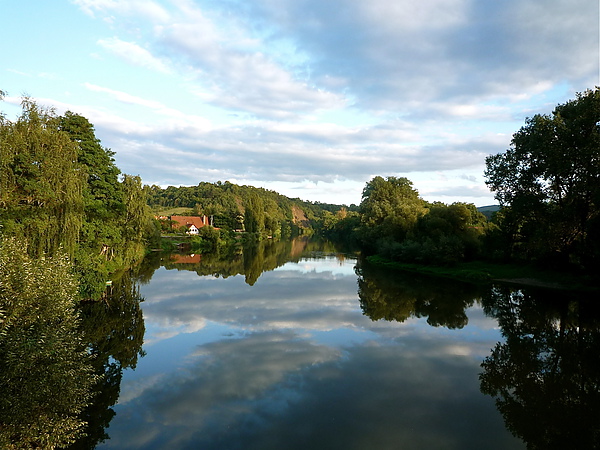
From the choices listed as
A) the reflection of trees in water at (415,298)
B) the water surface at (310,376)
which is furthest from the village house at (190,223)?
the water surface at (310,376)

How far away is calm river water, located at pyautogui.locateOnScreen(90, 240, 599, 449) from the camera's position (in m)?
9.45

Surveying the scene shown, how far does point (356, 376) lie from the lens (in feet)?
43.5

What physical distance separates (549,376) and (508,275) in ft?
85.8

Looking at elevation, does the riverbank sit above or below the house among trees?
below

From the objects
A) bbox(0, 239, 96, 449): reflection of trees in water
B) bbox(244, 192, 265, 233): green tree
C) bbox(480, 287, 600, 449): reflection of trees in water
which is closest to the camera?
bbox(0, 239, 96, 449): reflection of trees in water

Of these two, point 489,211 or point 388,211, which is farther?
point 489,211

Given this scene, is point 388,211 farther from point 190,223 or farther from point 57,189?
point 190,223

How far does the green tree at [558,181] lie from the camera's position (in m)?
27.9

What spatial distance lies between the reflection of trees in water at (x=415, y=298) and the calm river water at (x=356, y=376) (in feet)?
0.74

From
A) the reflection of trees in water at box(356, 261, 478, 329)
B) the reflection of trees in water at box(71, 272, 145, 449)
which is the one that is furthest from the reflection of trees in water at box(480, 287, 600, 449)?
the reflection of trees in water at box(71, 272, 145, 449)

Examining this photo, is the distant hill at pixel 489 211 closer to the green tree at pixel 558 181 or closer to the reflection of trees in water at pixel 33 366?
the green tree at pixel 558 181

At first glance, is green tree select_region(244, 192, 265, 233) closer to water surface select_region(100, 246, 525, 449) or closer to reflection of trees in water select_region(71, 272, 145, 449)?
reflection of trees in water select_region(71, 272, 145, 449)

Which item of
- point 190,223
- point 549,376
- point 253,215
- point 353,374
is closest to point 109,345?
point 353,374

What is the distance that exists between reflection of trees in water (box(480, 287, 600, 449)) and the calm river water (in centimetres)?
6
